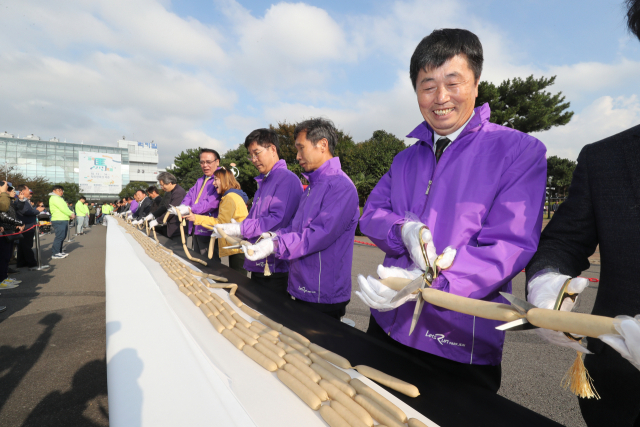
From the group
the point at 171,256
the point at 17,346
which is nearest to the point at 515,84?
the point at 171,256

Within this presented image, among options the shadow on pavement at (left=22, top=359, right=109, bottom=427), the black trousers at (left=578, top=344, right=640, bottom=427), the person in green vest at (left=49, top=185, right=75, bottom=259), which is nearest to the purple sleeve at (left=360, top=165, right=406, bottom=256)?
the black trousers at (left=578, top=344, right=640, bottom=427)

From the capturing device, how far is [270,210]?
8.52 feet

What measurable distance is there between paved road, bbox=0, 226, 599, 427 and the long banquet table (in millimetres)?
1385

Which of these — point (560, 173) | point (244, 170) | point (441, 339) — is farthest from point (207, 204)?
point (244, 170)

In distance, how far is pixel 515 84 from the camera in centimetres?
1823

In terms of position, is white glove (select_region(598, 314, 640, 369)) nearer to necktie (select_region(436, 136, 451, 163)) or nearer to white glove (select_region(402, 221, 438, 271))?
white glove (select_region(402, 221, 438, 271))

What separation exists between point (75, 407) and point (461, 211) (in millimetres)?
2840

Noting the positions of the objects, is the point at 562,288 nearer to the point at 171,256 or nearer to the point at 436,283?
the point at 436,283

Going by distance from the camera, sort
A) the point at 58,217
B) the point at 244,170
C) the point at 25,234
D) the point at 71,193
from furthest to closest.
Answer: the point at 71,193
the point at 244,170
the point at 58,217
the point at 25,234

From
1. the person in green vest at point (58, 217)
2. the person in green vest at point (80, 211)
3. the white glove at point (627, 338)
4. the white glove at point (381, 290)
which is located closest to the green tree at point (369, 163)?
the person in green vest at point (58, 217)

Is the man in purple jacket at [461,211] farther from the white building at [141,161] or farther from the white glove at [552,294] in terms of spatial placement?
the white building at [141,161]

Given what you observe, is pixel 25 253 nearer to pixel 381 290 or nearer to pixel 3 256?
pixel 3 256

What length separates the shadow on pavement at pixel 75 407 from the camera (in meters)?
2.08

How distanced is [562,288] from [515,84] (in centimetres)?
2188
